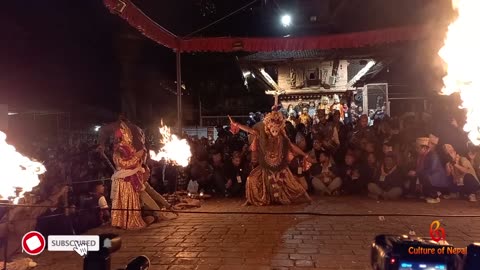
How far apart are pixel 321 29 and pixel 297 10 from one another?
152 centimetres

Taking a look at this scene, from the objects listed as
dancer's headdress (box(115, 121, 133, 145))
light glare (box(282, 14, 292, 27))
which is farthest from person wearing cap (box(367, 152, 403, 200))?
light glare (box(282, 14, 292, 27))

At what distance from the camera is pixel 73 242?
2961mm

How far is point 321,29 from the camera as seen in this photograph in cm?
1712

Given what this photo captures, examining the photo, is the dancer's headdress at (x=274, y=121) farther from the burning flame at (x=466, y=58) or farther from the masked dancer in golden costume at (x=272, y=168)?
the burning flame at (x=466, y=58)

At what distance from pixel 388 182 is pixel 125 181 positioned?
6.39 meters

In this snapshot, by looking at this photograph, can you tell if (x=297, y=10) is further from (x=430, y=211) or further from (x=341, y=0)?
(x=430, y=211)

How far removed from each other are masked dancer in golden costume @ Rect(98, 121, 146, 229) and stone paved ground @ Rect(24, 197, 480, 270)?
13.3 inches

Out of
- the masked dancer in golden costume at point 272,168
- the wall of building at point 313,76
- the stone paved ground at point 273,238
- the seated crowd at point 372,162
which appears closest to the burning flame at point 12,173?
the stone paved ground at point 273,238

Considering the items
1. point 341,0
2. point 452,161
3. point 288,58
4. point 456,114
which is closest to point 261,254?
point 452,161

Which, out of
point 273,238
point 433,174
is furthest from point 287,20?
point 273,238

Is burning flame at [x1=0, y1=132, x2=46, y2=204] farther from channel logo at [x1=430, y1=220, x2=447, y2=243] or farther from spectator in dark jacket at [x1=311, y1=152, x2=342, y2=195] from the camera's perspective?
spectator in dark jacket at [x1=311, y1=152, x2=342, y2=195]

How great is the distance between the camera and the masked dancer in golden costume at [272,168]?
9.32 metres

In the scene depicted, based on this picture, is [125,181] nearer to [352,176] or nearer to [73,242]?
[73,242]

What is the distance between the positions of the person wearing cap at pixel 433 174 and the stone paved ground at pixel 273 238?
2.63ft
